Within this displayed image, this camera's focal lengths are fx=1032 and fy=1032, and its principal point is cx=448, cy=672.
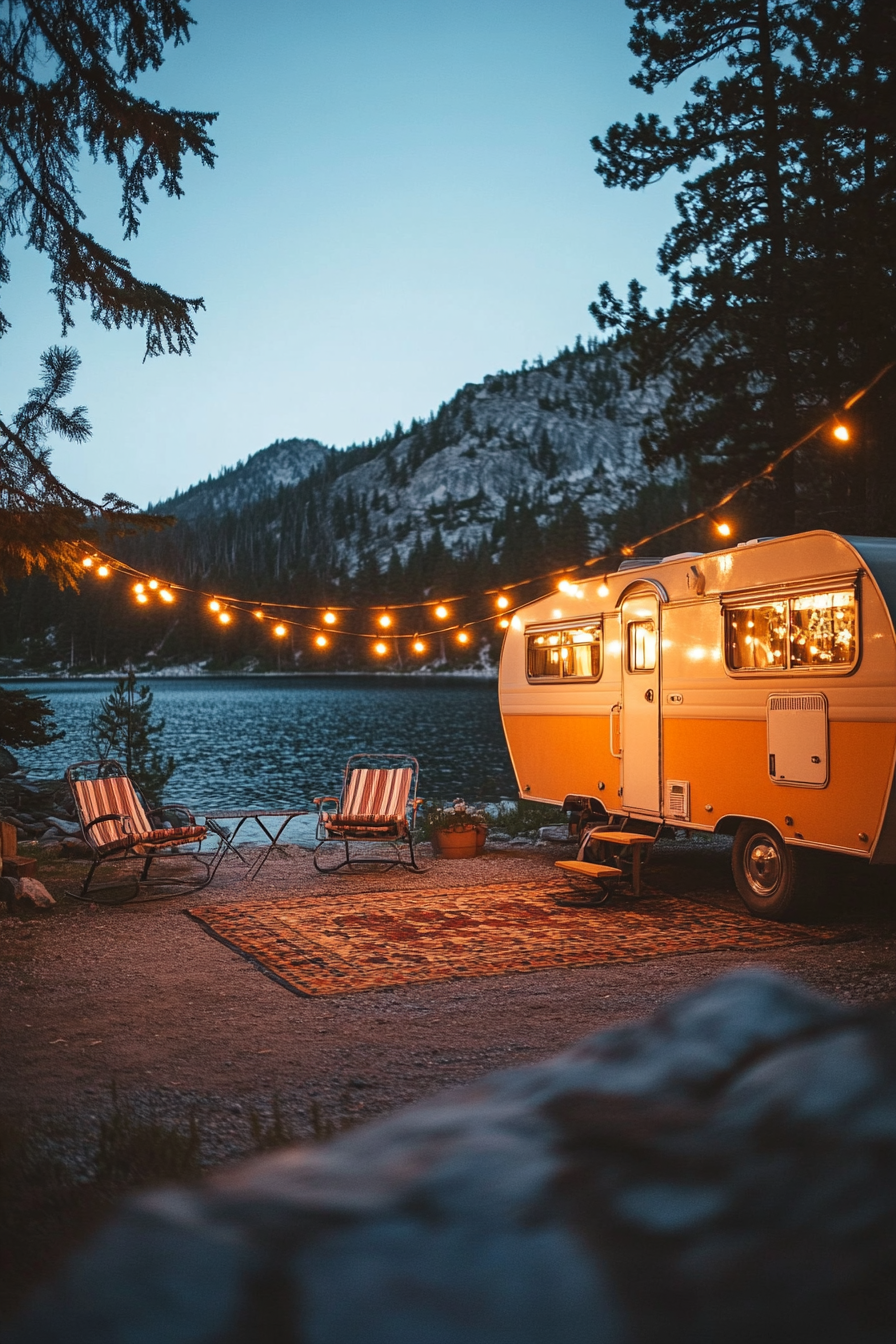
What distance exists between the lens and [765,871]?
27.0ft

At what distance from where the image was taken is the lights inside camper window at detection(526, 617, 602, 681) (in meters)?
10.4

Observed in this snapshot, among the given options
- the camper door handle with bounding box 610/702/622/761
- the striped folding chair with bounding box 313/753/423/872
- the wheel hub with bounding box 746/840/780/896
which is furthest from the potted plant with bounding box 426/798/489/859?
the wheel hub with bounding box 746/840/780/896

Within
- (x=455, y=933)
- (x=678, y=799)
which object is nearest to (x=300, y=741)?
(x=678, y=799)

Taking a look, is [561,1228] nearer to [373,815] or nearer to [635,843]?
[635,843]

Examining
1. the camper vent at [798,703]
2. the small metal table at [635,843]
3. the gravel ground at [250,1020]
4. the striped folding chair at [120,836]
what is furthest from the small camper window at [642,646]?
the striped folding chair at [120,836]

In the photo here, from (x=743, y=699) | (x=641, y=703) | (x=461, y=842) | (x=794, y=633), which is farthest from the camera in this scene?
(x=461, y=842)

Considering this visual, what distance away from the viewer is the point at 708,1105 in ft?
3.70

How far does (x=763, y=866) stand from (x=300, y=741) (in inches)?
1410

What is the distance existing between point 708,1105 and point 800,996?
25 centimetres

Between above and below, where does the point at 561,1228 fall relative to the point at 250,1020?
above

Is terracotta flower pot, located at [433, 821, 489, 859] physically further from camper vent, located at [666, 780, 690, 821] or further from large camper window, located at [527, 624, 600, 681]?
camper vent, located at [666, 780, 690, 821]

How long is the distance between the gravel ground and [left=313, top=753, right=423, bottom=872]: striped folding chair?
99.7 inches

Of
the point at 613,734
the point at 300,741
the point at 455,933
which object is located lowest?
the point at 300,741

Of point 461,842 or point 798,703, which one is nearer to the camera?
point 798,703
